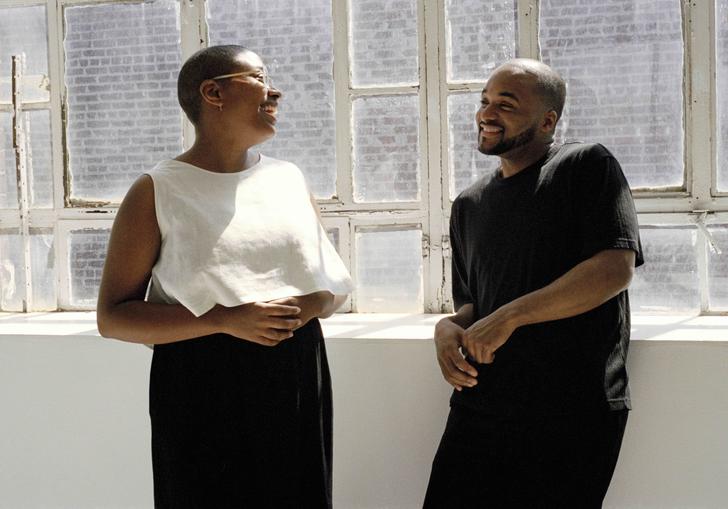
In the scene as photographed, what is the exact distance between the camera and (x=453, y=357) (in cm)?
202

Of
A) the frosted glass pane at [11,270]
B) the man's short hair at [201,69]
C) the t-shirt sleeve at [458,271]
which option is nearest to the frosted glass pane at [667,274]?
the t-shirt sleeve at [458,271]

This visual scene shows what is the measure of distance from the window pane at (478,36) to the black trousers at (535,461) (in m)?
1.29

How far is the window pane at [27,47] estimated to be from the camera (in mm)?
3111

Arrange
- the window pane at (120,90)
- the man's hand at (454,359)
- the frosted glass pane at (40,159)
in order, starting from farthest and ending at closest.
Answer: the frosted glass pane at (40,159), the window pane at (120,90), the man's hand at (454,359)

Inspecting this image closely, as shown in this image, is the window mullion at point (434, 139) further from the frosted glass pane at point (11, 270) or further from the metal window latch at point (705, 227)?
the frosted glass pane at point (11, 270)

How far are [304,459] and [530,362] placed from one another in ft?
1.87

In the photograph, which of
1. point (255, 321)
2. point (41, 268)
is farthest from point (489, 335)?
point (41, 268)

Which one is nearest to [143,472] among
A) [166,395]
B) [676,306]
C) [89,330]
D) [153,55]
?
[89,330]

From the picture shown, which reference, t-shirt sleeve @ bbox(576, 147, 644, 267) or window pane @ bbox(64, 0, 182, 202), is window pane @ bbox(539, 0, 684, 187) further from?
window pane @ bbox(64, 0, 182, 202)

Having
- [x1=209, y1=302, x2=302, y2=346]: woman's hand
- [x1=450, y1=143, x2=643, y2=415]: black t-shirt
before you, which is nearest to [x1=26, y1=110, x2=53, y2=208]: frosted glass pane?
[x1=209, y1=302, x2=302, y2=346]: woman's hand

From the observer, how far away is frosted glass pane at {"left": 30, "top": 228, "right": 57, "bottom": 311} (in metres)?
3.15

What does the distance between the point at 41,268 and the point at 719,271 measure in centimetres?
243

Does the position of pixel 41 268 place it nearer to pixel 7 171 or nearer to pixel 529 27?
pixel 7 171

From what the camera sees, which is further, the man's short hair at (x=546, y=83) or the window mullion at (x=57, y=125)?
the window mullion at (x=57, y=125)
